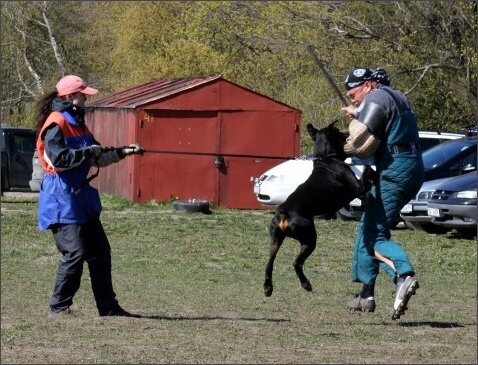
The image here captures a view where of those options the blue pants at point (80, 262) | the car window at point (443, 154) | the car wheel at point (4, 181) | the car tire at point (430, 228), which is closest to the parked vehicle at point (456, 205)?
the car tire at point (430, 228)

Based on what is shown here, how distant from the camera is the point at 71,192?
821 centimetres

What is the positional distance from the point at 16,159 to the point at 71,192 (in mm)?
19484

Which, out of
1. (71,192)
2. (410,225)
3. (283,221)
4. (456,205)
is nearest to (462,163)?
(410,225)

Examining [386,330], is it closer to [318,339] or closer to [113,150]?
[318,339]

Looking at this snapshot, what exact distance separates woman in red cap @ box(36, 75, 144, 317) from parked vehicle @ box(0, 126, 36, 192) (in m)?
19.1

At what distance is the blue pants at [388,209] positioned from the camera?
325 inches

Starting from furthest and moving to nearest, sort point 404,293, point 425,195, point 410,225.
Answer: point 410,225
point 425,195
point 404,293

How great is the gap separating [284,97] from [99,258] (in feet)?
79.3

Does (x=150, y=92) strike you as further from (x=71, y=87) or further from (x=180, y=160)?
(x=71, y=87)

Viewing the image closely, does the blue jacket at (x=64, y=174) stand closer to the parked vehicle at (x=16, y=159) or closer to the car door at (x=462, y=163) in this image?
the car door at (x=462, y=163)

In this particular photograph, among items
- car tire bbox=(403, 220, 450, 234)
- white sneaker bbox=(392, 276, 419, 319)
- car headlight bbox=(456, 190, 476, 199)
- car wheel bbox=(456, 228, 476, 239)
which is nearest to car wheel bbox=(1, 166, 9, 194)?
car tire bbox=(403, 220, 450, 234)

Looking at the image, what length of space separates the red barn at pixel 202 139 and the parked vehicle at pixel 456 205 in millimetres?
7787

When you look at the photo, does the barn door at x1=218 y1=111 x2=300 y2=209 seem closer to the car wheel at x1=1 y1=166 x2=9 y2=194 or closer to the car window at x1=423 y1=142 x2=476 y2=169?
the car window at x1=423 y1=142 x2=476 y2=169

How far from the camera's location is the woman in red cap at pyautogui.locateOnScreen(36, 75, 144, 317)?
819cm
